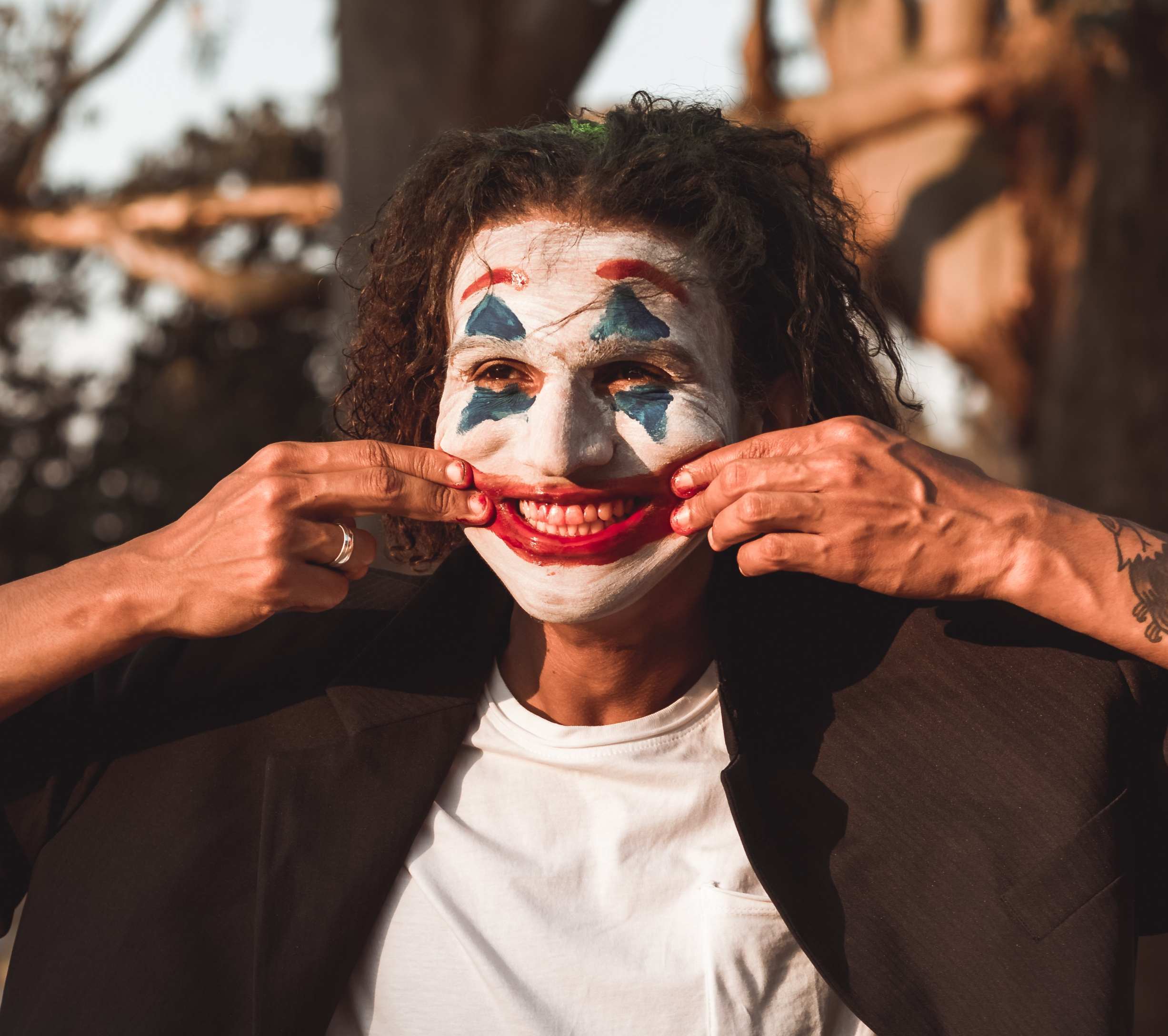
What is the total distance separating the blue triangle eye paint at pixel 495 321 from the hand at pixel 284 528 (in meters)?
0.25

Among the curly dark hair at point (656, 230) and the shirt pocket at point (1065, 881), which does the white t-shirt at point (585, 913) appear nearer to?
the shirt pocket at point (1065, 881)

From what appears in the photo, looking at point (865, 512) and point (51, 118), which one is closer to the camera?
point (865, 512)

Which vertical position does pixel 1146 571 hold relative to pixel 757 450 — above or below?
below

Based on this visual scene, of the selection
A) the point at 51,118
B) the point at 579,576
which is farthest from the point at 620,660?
the point at 51,118

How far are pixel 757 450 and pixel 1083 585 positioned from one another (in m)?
0.61

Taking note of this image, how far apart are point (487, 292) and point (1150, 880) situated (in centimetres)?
166

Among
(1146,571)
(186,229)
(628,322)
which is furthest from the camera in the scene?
(186,229)

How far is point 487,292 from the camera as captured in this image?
245 cm

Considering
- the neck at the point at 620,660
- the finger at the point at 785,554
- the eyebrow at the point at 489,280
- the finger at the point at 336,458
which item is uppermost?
the eyebrow at the point at 489,280

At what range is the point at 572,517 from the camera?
2.34 meters

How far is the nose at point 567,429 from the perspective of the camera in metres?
2.25

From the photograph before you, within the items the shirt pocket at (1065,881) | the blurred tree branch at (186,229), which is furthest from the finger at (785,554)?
the blurred tree branch at (186,229)

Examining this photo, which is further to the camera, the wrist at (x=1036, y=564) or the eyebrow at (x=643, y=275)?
the eyebrow at (x=643, y=275)

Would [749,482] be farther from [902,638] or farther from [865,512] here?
[902,638]
